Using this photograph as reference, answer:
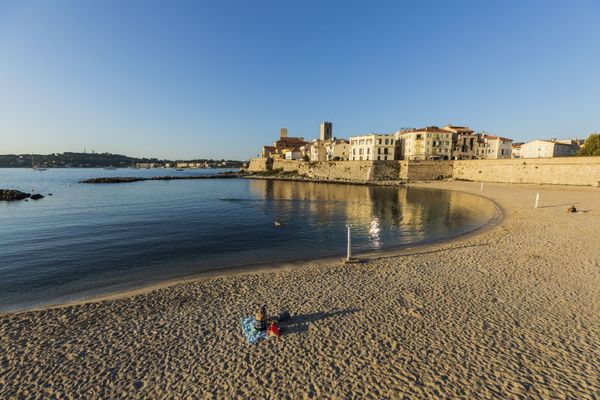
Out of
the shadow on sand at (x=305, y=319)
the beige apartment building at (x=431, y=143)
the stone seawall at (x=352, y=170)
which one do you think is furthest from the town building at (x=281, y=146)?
the shadow on sand at (x=305, y=319)

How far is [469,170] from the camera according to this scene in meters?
69.1

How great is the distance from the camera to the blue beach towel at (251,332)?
7633mm

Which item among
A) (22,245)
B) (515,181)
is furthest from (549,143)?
(22,245)

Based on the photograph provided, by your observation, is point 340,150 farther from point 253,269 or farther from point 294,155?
point 253,269

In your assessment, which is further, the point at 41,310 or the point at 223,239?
the point at 223,239

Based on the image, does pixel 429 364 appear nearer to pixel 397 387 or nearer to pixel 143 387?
pixel 397 387

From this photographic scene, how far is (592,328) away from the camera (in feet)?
25.7

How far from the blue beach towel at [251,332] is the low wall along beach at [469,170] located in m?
62.7

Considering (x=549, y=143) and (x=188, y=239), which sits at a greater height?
(x=549, y=143)

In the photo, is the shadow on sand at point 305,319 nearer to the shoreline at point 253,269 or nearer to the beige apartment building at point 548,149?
the shoreline at point 253,269

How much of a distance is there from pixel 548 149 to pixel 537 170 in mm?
36619

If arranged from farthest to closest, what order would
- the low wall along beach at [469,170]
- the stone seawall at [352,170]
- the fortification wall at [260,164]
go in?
the fortification wall at [260,164] < the stone seawall at [352,170] < the low wall along beach at [469,170]

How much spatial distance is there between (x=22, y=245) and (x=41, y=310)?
44.4 feet

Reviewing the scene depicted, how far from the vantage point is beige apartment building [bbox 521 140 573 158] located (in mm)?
78863
